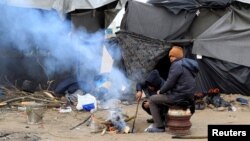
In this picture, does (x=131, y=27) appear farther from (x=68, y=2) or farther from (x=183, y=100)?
(x=183, y=100)

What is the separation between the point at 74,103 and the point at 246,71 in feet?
16.7

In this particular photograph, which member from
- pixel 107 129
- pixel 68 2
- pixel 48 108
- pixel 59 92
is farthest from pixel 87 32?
pixel 107 129

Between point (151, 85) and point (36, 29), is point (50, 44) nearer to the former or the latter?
Result: point (36, 29)

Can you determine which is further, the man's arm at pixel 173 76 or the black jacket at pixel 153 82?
the black jacket at pixel 153 82

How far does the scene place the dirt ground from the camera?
8.33m

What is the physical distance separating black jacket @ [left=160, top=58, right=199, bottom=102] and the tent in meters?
4.74

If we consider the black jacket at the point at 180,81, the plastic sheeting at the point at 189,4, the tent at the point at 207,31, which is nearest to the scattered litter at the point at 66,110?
the tent at the point at 207,31

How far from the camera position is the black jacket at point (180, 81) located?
328 inches

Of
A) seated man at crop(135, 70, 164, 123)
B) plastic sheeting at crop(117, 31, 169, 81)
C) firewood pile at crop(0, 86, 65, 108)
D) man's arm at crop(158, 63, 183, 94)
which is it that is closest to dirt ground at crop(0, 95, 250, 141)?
firewood pile at crop(0, 86, 65, 108)

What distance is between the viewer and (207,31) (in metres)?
13.4

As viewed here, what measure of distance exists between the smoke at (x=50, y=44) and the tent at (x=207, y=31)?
0.94 meters

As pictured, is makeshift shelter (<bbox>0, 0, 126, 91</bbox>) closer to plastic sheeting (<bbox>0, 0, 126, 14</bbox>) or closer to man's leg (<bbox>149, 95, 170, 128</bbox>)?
plastic sheeting (<bbox>0, 0, 126, 14</bbox>)

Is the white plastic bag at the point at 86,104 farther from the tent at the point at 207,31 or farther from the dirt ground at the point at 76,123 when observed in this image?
the tent at the point at 207,31

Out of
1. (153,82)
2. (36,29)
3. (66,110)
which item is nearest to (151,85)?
(153,82)
